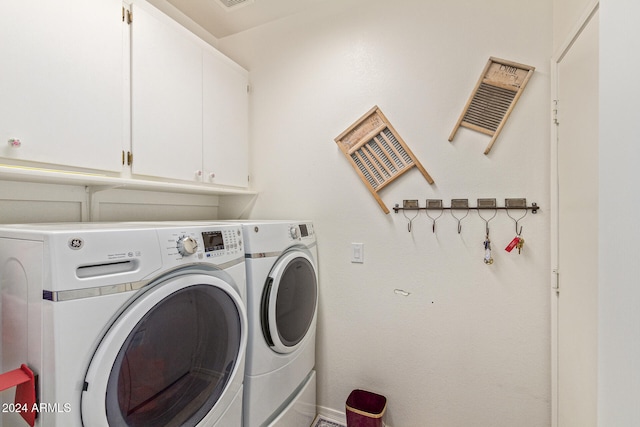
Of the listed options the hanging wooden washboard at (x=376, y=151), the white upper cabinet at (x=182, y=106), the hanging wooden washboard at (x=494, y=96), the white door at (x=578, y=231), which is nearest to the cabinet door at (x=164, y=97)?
the white upper cabinet at (x=182, y=106)

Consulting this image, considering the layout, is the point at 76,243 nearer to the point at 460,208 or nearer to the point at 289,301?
the point at 289,301

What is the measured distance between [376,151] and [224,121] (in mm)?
1005

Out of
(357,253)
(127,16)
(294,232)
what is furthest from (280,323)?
(127,16)

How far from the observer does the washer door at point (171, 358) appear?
0.73 metres

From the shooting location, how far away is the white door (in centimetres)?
99

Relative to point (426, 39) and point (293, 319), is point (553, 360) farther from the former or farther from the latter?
point (426, 39)

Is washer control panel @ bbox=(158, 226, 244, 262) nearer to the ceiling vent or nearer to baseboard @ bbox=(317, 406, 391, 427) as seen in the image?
baseboard @ bbox=(317, 406, 391, 427)

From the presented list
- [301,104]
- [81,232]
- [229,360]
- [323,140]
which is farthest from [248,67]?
[229,360]

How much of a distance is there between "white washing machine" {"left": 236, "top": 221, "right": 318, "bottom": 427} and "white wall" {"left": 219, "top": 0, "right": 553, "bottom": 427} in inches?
7.3

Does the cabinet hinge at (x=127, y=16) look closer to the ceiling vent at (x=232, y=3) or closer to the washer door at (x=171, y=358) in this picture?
the ceiling vent at (x=232, y=3)

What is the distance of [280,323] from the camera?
4.64ft

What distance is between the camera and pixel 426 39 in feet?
5.25

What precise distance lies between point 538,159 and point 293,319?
1523 mm

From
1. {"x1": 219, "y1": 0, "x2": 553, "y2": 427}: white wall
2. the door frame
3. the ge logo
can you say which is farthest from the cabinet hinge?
the door frame
